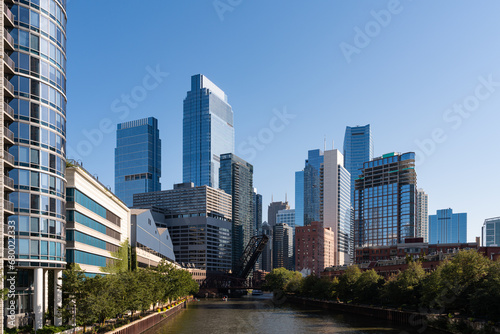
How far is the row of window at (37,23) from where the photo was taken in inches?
2212

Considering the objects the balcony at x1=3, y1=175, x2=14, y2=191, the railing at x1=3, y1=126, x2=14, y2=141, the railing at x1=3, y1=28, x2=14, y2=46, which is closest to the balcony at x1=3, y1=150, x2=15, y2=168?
the balcony at x1=3, y1=175, x2=14, y2=191

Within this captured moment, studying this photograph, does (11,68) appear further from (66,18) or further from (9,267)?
(9,267)

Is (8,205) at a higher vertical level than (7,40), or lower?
lower

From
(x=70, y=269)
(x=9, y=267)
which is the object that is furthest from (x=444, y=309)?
(x=9, y=267)

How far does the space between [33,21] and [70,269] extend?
30606 mm

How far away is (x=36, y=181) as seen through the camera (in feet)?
184

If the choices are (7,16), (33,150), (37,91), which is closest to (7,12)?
(7,16)

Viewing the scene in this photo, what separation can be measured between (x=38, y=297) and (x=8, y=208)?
10774 millimetres

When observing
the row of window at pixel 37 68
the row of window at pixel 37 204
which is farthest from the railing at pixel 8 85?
the row of window at pixel 37 204

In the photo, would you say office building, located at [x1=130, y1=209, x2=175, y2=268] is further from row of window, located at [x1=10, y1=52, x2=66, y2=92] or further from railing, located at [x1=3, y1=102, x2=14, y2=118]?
railing, located at [x1=3, y1=102, x2=14, y2=118]

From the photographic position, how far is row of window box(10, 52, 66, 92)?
2198 inches

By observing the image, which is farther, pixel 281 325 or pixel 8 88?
pixel 281 325

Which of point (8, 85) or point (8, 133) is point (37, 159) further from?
point (8, 85)

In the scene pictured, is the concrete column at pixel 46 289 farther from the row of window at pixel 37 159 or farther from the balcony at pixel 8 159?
the balcony at pixel 8 159
